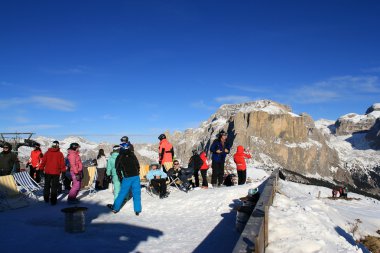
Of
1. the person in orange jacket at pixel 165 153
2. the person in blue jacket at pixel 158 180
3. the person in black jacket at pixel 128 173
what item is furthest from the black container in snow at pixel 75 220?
the person in orange jacket at pixel 165 153

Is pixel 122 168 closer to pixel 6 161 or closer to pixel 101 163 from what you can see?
pixel 6 161

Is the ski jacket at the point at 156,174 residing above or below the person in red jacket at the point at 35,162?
below

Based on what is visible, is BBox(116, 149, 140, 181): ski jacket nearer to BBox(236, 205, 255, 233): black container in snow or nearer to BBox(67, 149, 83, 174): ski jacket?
BBox(67, 149, 83, 174): ski jacket

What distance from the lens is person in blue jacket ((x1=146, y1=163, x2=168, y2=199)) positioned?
1342cm

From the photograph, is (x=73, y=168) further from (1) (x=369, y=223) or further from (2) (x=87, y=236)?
(1) (x=369, y=223)

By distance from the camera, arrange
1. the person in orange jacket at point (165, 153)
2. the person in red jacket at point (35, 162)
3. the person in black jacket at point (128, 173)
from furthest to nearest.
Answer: the person in red jacket at point (35, 162)
the person in orange jacket at point (165, 153)
the person in black jacket at point (128, 173)

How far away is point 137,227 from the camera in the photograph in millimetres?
9008

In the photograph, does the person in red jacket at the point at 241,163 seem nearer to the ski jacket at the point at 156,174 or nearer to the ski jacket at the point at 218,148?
the ski jacket at the point at 218,148

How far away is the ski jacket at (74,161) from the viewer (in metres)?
12.0

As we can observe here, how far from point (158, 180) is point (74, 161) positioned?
10.2ft

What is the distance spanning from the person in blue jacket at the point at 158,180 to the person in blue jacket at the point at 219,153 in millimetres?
2663

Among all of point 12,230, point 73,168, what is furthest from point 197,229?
point 73,168

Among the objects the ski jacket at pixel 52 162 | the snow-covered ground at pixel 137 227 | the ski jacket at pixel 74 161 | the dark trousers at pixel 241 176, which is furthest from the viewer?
the dark trousers at pixel 241 176

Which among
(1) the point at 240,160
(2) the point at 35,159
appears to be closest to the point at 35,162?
(2) the point at 35,159
